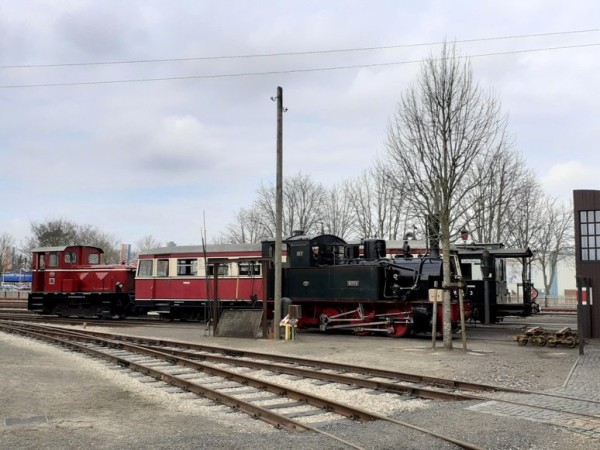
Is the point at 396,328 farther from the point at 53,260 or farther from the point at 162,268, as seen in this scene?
the point at 53,260

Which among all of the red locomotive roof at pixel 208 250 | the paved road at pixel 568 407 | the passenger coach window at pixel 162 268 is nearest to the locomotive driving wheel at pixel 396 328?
the red locomotive roof at pixel 208 250

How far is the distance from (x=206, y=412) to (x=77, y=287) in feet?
72.5

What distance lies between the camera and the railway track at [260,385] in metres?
6.94

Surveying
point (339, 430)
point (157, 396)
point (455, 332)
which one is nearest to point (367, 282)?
point (455, 332)

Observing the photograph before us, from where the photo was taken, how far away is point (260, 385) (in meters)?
9.11

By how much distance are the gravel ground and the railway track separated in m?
0.20

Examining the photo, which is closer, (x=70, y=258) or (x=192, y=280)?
(x=192, y=280)

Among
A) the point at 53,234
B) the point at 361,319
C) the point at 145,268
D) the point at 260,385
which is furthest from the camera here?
the point at 53,234

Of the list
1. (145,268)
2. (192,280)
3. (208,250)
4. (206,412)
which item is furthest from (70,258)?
(206,412)

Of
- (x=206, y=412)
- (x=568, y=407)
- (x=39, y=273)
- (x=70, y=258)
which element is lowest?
(x=206, y=412)

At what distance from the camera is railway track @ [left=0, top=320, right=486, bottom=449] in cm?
694

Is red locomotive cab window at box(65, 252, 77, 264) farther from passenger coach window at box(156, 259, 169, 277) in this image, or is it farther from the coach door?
passenger coach window at box(156, 259, 169, 277)

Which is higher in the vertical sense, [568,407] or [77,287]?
[77,287]

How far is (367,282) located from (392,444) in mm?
12137
